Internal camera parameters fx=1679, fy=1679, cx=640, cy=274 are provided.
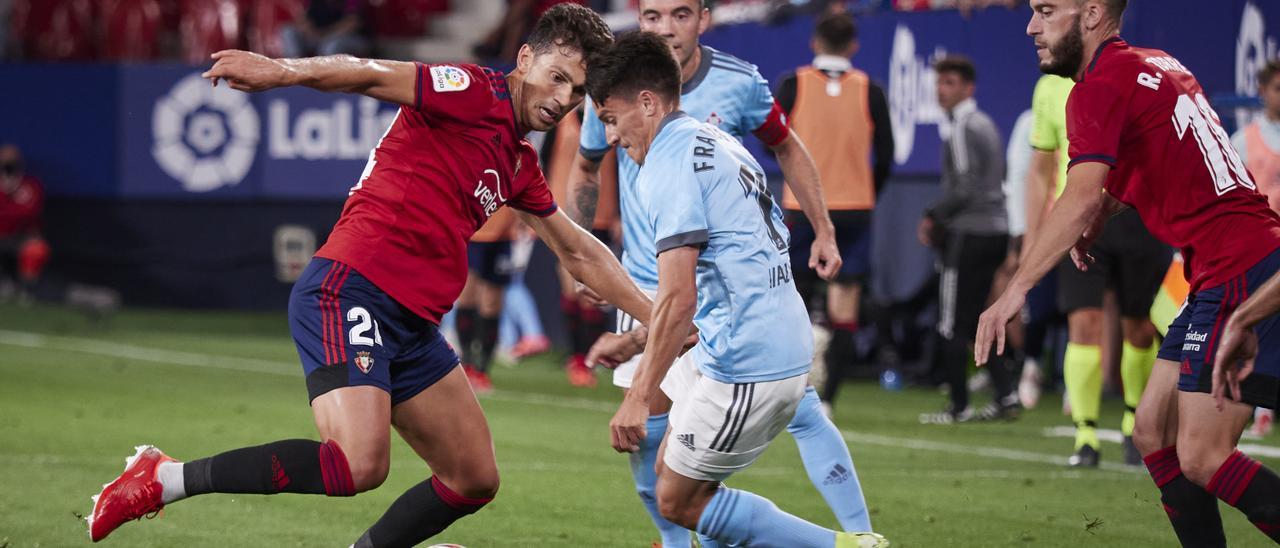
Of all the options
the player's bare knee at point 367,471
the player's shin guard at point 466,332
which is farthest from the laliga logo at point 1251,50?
the player's bare knee at point 367,471

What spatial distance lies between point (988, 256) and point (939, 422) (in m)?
1.15

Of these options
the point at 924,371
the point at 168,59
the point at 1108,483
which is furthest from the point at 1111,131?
the point at 168,59

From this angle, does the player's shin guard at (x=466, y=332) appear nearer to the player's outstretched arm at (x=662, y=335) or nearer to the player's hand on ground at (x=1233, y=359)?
the player's outstretched arm at (x=662, y=335)

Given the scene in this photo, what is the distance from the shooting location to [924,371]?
13320 millimetres

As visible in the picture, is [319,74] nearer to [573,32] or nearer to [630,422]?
[573,32]

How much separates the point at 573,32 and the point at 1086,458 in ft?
15.9

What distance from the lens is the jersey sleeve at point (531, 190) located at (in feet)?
18.7

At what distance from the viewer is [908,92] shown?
13516 mm

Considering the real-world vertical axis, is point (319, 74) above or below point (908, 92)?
above

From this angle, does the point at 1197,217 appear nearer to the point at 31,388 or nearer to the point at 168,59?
the point at 31,388

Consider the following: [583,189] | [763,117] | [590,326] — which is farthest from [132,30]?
[763,117]

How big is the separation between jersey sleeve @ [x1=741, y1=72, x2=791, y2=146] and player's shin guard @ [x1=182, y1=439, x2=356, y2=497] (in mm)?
2501

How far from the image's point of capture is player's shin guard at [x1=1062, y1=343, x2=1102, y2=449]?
9.05 metres

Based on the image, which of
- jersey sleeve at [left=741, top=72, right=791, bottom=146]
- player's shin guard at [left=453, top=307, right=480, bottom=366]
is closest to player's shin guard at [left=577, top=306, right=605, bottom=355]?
player's shin guard at [left=453, top=307, right=480, bottom=366]
